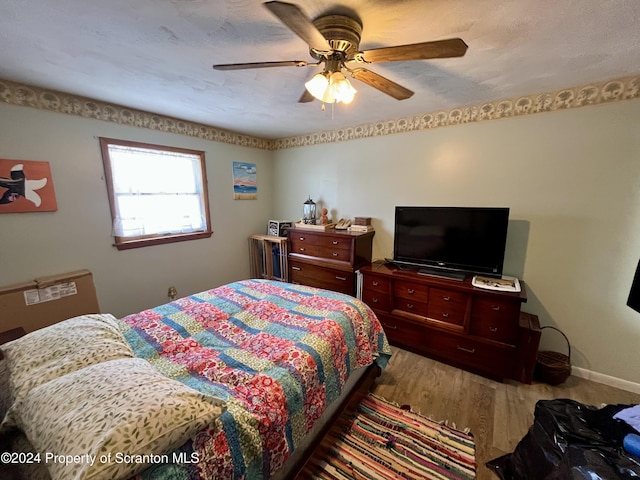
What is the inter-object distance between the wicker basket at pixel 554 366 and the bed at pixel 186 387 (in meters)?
1.49

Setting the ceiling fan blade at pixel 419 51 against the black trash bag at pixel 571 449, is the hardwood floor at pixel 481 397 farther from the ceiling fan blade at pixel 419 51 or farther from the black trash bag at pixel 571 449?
the ceiling fan blade at pixel 419 51

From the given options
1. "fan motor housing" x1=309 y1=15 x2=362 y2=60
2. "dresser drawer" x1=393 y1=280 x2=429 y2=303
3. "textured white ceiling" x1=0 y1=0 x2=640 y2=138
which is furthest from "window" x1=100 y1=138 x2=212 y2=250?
"dresser drawer" x1=393 y1=280 x2=429 y2=303

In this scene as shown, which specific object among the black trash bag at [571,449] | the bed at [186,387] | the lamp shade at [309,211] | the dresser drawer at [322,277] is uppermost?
the lamp shade at [309,211]

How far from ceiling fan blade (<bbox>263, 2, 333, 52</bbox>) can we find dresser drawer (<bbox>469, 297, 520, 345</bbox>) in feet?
7.12

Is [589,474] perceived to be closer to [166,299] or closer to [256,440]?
[256,440]

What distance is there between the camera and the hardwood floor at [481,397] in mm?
1660

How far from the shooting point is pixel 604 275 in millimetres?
1985

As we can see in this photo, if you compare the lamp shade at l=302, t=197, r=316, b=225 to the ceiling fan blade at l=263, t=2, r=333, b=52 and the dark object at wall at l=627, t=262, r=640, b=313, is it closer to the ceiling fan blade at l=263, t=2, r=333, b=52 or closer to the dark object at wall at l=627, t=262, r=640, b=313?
the ceiling fan blade at l=263, t=2, r=333, b=52

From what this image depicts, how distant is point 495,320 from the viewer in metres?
2.04

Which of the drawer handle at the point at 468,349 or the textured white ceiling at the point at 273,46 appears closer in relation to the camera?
the textured white ceiling at the point at 273,46

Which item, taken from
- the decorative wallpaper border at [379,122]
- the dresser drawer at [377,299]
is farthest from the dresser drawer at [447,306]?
the decorative wallpaper border at [379,122]

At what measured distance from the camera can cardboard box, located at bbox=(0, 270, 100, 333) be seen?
1.84 m

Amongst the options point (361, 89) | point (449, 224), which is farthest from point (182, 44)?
point (449, 224)

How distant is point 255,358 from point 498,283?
6.79 feet
